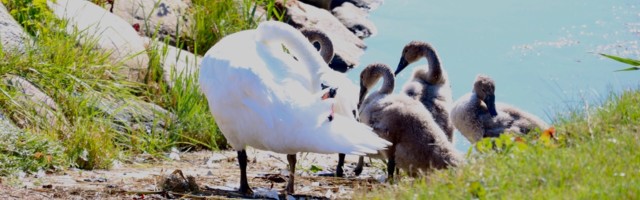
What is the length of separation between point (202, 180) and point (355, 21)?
8.13 meters

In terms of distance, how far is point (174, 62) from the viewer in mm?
11227

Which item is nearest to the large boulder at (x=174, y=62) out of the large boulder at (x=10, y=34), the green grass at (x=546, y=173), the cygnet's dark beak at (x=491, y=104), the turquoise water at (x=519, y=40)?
the large boulder at (x=10, y=34)

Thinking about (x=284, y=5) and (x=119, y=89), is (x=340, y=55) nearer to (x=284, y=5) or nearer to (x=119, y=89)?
(x=284, y=5)

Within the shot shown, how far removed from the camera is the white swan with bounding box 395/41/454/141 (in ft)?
32.2

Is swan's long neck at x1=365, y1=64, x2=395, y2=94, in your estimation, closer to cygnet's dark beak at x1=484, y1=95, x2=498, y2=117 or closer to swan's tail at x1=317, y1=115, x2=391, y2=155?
cygnet's dark beak at x1=484, y1=95, x2=498, y2=117

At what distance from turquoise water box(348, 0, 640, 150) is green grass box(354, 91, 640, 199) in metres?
6.21

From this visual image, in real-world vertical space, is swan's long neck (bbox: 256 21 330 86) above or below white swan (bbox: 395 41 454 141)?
above

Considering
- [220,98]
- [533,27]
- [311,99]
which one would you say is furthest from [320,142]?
[533,27]

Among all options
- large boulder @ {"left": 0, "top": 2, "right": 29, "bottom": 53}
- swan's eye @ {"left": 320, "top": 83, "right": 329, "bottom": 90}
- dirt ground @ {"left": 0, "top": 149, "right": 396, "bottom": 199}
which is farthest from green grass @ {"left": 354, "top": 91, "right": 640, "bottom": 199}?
large boulder @ {"left": 0, "top": 2, "right": 29, "bottom": 53}

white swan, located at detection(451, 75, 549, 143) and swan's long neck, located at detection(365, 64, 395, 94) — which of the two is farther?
swan's long neck, located at detection(365, 64, 395, 94)

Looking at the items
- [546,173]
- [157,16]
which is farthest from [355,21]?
[546,173]

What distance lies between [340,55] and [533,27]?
3.87 metres

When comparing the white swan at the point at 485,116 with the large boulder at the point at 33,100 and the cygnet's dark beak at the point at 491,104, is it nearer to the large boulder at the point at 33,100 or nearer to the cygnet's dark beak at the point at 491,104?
the cygnet's dark beak at the point at 491,104

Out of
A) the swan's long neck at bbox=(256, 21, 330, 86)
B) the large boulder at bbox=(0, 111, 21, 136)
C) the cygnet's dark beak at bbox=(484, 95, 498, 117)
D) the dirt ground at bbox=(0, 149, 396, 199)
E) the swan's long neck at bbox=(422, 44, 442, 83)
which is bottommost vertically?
the dirt ground at bbox=(0, 149, 396, 199)
